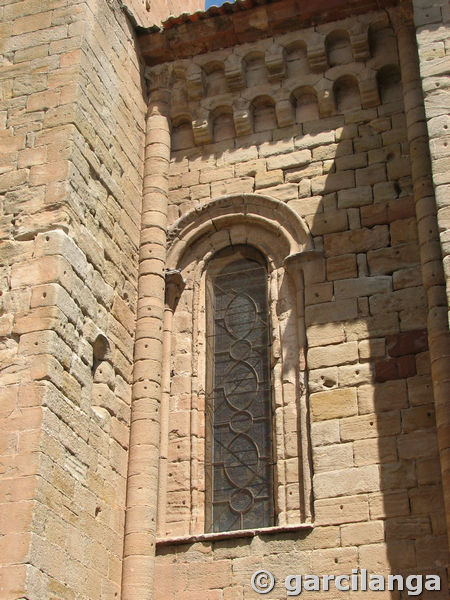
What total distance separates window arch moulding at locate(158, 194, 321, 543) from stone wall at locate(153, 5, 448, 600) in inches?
0.9

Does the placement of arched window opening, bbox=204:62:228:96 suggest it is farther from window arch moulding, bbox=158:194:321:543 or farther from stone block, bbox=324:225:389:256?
stone block, bbox=324:225:389:256

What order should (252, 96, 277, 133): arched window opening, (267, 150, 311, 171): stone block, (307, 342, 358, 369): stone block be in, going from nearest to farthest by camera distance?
(307, 342, 358, 369): stone block → (267, 150, 311, 171): stone block → (252, 96, 277, 133): arched window opening

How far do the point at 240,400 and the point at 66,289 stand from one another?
2075 mm

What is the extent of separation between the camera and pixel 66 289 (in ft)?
27.5

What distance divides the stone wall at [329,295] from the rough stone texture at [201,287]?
2 centimetres

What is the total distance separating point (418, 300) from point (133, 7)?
5.11m

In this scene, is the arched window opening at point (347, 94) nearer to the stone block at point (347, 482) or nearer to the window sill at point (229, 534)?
the stone block at point (347, 482)

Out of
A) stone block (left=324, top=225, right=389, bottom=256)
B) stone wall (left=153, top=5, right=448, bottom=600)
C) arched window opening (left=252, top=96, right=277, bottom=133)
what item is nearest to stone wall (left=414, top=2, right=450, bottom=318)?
stone wall (left=153, top=5, right=448, bottom=600)

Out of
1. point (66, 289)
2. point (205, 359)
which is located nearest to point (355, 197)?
point (205, 359)

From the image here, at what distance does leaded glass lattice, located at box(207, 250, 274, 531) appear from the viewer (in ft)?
29.3

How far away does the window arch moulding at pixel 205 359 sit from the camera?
8758mm

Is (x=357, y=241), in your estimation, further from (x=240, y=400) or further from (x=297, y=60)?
(x=297, y=60)

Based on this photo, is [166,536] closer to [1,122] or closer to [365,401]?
[365,401]

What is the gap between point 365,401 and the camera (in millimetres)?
8758
